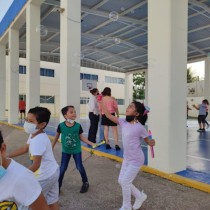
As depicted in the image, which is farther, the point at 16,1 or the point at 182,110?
the point at 16,1

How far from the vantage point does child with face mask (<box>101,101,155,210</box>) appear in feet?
10.5

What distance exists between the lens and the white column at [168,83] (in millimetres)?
4594

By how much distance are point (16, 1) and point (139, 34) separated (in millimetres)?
7659

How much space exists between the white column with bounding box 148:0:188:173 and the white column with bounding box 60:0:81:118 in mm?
3214

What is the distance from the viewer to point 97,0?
12367mm

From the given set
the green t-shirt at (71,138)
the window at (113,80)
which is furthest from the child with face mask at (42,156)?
the window at (113,80)

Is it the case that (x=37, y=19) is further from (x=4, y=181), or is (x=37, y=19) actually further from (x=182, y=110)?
(x=4, y=181)

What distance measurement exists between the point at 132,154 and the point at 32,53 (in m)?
9.04

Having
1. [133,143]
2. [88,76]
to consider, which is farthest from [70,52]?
[88,76]

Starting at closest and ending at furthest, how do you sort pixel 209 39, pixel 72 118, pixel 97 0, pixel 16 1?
1. pixel 72 118
2. pixel 97 0
3. pixel 16 1
4. pixel 209 39

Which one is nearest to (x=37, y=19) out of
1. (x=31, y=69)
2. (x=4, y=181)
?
(x=31, y=69)

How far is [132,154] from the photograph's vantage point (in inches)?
128

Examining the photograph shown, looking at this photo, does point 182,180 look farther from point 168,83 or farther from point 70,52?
point 70,52

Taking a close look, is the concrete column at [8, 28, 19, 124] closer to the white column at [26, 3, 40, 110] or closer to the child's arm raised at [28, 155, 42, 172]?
the white column at [26, 3, 40, 110]
